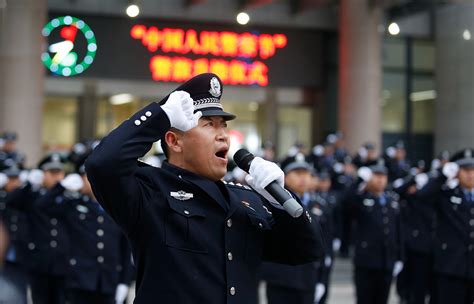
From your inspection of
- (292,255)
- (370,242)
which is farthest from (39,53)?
(292,255)

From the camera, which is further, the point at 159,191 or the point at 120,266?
the point at 120,266

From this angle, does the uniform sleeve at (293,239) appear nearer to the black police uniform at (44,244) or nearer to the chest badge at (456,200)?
the chest badge at (456,200)

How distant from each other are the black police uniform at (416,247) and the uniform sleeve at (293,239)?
743 centimetres

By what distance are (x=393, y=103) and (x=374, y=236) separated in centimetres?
1216

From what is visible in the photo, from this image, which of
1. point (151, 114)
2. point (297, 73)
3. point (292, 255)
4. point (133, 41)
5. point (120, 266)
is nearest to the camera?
point (151, 114)

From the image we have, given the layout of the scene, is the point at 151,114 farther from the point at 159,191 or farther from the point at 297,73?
the point at 297,73

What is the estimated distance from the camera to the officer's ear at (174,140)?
10.6ft

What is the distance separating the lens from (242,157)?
10.6ft

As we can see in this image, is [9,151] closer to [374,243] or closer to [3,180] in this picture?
[3,180]

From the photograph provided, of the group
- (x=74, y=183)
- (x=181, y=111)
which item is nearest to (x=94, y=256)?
(x=74, y=183)

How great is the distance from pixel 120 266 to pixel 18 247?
1.80 metres

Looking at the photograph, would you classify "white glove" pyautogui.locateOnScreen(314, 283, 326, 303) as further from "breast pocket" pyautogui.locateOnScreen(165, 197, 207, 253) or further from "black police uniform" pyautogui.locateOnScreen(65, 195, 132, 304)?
"breast pocket" pyautogui.locateOnScreen(165, 197, 207, 253)

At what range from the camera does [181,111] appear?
309 centimetres

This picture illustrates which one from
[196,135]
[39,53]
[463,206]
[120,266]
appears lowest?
[120,266]
